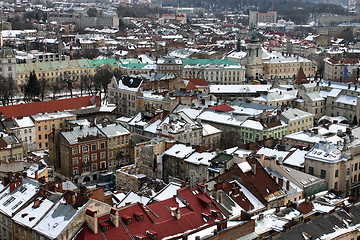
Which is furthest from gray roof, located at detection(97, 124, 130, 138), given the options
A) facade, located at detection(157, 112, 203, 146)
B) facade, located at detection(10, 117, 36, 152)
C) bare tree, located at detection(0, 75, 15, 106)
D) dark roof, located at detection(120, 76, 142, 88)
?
Result: bare tree, located at detection(0, 75, 15, 106)

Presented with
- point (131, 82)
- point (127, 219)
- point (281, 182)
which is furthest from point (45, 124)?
point (127, 219)

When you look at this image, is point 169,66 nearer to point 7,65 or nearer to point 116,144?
point 7,65

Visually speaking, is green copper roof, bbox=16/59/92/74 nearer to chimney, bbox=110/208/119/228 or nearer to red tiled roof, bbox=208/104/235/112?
red tiled roof, bbox=208/104/235/112

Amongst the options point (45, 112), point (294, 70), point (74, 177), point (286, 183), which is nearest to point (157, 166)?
point (74, 177)

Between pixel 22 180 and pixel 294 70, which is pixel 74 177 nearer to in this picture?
pixel 22 180

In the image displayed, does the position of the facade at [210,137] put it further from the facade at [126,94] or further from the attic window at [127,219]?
the attic window at [127,219]
